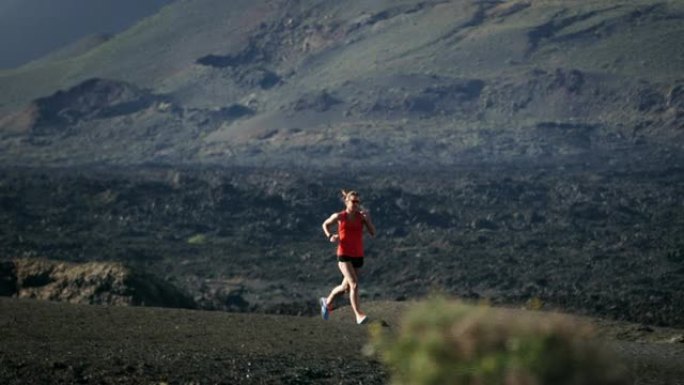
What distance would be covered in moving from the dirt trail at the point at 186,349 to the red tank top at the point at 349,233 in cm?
76

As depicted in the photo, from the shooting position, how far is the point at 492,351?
209 inches

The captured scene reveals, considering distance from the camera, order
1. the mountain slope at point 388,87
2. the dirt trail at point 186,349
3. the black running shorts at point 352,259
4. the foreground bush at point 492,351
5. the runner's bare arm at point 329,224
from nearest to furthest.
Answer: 1. the foreground bush at point 492,351
2. the dirt trail at point 186,349
3. the runner's bare arm at point 329,224
4. the black running shorts at point 352,259
5. the mountain slope at point 388,87

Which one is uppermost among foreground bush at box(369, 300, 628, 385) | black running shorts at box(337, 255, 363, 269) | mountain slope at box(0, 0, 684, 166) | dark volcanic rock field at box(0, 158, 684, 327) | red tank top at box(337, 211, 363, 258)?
foreground bush at box(369, 300, 628, 385)

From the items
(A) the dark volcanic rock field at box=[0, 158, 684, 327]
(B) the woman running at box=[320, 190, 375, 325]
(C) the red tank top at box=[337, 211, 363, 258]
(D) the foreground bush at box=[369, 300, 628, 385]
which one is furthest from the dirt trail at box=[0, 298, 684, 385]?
(A) the dark volcanic rock field at box=[0, 158, 684, 327]

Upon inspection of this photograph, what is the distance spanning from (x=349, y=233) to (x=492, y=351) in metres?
7.57

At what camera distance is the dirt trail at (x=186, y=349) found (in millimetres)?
9914

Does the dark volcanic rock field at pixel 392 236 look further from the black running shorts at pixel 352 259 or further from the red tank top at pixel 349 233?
the red tank top at pixel 349 233

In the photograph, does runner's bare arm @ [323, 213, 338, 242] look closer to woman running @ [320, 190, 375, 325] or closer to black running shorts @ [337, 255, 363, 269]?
woman running @ [320, 190, 375, 325]

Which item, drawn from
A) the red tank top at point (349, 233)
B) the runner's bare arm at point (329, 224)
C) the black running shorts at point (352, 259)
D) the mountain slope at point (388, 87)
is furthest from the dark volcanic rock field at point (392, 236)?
the mountain slope at point (388, 87)

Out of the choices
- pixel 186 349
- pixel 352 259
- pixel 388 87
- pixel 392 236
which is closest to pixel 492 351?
pixel 186 349

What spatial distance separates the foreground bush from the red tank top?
717cm

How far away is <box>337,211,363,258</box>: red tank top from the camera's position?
12812mm

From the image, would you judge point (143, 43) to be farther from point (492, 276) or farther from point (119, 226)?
point (492, 276)

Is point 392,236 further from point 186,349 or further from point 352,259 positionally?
point 186,349
